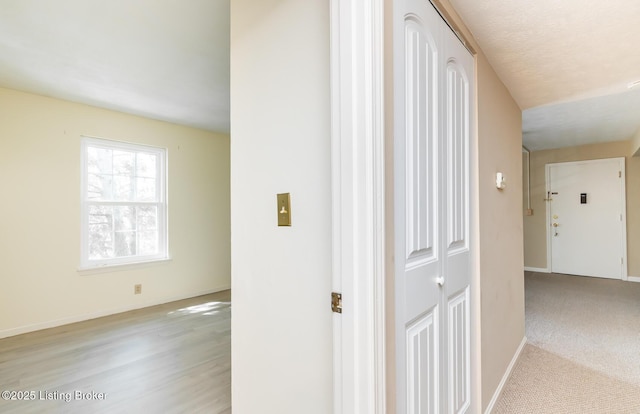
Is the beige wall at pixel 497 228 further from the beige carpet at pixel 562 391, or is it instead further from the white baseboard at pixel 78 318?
the white baseboard at pixel 78 318

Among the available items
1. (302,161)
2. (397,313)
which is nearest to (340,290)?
(397,313)

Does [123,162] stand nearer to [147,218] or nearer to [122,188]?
[122,188]

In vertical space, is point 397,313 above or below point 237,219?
below

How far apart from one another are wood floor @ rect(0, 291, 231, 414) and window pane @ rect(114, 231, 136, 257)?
774mm

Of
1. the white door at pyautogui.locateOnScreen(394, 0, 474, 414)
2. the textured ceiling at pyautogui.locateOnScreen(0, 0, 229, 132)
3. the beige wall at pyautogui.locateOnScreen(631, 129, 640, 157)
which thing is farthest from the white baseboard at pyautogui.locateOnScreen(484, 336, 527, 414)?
the beige wall at pyautogui.locateOnScreen(631, 129, 640, 157)

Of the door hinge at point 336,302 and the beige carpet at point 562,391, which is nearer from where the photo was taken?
the door hinge at point 336,302

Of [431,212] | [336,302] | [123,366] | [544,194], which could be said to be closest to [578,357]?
[431,212]

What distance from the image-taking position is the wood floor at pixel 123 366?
2.03m

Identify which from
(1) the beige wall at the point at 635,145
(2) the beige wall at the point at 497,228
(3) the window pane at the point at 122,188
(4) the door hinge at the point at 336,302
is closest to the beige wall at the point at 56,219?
(3) the window pane at the point at 122,188

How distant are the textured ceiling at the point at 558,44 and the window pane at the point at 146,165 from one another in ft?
13.2

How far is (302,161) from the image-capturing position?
1.17 metres

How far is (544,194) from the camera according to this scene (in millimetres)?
6027

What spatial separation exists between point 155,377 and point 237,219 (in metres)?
1.77

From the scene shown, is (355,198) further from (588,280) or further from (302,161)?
(588,280)
